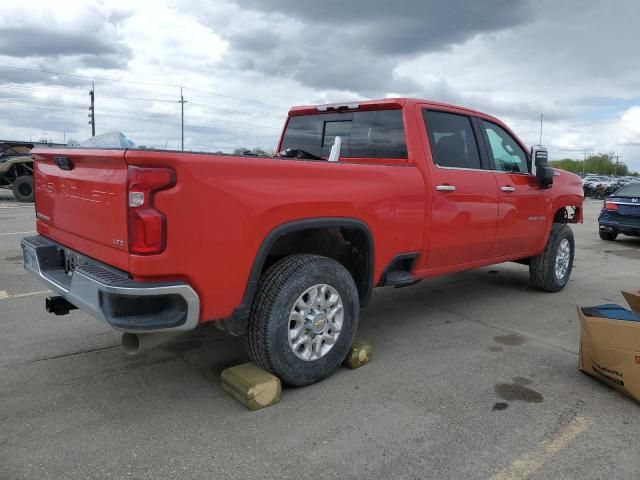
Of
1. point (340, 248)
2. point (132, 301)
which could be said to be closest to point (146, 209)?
point (132, 301)

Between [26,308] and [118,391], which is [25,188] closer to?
[26,308]

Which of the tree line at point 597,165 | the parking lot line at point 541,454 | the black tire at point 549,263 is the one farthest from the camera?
the tree line at point 597,165

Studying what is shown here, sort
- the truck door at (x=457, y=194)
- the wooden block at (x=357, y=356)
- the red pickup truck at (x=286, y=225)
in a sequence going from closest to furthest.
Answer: the red pickup truck at (x=286, y=225) → the wooden block at (x=357, y=356) → the truck door at (x=457, y=194)

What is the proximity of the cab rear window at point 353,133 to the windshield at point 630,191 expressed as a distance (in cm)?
977

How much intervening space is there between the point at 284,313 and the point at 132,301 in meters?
0.90

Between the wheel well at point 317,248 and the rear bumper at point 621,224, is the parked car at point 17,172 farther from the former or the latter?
the rear bumper at point 621,224

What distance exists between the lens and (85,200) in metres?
3.10

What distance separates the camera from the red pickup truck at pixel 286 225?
2717 mm

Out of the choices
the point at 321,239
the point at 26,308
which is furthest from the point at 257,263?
the point at 26,308

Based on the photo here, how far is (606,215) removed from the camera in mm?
12227

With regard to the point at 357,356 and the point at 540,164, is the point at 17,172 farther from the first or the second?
the point at 357,356

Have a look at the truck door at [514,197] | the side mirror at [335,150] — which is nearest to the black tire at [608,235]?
the truck door at [514,197]

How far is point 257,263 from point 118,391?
1306 millimetres

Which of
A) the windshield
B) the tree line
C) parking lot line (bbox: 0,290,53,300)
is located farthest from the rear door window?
the tree line
